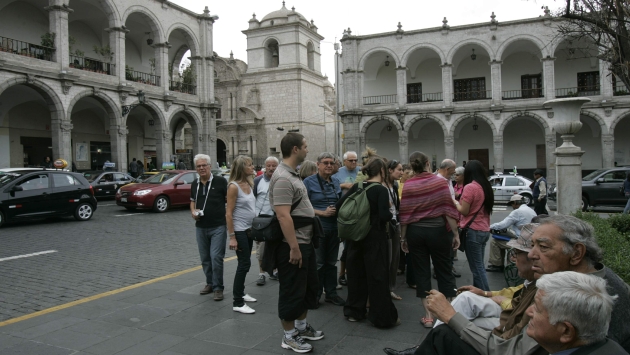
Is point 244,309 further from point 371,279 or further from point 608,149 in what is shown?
point 608,149

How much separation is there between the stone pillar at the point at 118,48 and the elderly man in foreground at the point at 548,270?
25297mm

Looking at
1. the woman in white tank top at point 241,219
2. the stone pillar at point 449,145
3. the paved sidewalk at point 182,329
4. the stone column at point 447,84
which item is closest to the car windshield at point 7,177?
the paved sidewalk at point 182,329

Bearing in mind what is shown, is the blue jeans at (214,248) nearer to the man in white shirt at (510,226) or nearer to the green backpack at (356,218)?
the green backpack at (356,218)

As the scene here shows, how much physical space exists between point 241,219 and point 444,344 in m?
3.27

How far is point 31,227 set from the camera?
12797 mm

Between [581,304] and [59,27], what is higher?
[59,27]

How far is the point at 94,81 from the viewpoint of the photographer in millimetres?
23156

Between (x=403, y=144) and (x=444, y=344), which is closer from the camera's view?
(x=444, y=344)

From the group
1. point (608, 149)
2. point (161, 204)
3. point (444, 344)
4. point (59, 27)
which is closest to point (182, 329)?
point (444, 344)

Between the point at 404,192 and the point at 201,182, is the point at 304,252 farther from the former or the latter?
the point at 201,182

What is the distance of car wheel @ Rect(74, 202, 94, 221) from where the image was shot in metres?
14.0

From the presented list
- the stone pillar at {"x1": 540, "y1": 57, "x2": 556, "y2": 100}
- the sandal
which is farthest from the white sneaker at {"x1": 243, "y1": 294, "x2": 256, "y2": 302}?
the stone pillar at {"x1": 540, "y1": 57, "x2": 556, "y2": 100}

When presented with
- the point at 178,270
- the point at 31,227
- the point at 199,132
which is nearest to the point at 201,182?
the point at 178,270

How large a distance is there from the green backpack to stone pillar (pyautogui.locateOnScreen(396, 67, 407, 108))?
1119 inches
